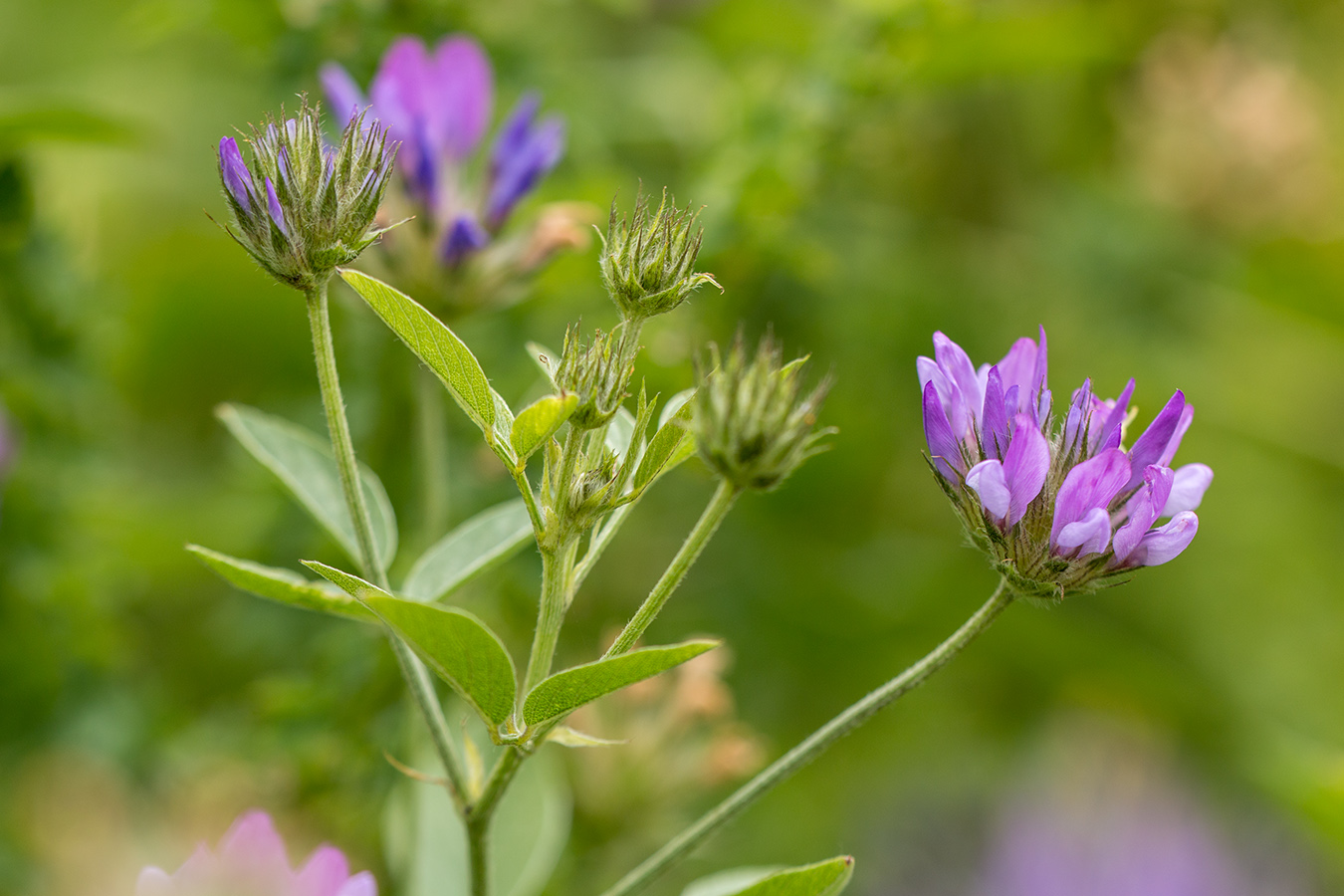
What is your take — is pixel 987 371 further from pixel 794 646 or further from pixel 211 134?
pixel 211 134

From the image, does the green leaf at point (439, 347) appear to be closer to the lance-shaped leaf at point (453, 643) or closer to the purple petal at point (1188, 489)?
the lance-shaped leaf at point (453, 643)

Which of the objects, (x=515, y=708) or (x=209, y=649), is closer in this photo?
(x=515, y=708)

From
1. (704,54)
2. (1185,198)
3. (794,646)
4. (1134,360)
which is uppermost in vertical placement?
(704,54)

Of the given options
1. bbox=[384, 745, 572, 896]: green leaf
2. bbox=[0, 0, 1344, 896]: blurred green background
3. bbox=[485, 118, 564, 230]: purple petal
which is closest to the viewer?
bbox=[384, 745, 572, 896]: green leaf

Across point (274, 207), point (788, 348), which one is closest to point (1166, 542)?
point (274, 207)

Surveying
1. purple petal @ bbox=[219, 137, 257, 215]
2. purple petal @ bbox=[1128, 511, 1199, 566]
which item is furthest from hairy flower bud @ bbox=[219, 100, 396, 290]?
purple petal @ bbox=[1128, 511, 1199, 566]

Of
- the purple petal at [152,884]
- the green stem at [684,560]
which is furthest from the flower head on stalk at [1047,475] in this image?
the purple petal at [152,884]

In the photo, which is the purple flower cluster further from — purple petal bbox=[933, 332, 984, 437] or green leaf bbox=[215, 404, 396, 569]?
purple petal bbox=[933, 332, 984, 437]

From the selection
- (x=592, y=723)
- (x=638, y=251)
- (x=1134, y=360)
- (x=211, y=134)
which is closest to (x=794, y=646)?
(x=592, y=723)
